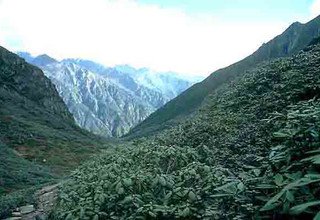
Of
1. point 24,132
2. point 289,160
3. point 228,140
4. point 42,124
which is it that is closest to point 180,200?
point 289,160

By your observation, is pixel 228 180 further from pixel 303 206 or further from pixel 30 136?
pixel 30 136

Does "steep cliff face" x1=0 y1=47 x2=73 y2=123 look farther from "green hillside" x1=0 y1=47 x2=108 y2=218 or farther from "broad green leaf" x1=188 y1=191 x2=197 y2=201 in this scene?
"broad green leaf" x1=188 y1=191 x2=197 y2=201

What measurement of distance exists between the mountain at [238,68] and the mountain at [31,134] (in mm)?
36731

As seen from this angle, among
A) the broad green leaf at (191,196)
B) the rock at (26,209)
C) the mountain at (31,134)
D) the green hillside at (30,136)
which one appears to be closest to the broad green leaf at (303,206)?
the broad green leaf at (191,196)

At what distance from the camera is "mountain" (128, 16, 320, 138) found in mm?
124688

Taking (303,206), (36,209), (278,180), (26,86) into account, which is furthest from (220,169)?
(26,86)

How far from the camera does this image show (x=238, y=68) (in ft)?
446

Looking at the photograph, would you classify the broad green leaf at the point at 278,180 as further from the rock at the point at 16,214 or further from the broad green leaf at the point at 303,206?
the rock at the point at 16,214

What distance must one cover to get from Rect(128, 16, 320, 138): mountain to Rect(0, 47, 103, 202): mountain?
121ft

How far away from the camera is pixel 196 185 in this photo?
5605mm

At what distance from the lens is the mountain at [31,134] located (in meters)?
28.4

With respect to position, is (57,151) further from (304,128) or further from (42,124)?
(304,128)

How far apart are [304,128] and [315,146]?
0.67 feet

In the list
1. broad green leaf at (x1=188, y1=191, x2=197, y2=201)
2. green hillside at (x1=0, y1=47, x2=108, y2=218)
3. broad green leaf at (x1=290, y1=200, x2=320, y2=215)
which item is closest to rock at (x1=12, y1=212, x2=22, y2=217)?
green hillside at (x1=0, y1=47, x2=108, y2=218)
